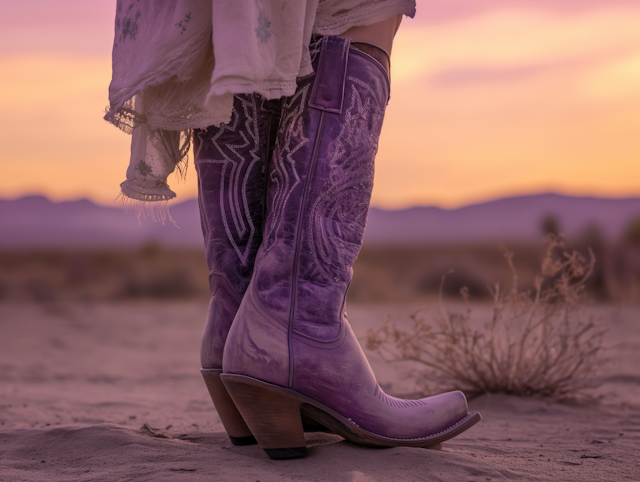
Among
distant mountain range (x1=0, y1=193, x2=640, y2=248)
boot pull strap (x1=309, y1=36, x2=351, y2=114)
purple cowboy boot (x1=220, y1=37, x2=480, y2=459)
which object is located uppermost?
distant mountain range (x1=0, y1=193, x2=640, y2=248)

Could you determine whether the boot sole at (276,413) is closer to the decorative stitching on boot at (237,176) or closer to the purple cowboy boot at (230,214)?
the purple cowboy boot at (230,214)

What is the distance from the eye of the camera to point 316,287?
1.54 meters

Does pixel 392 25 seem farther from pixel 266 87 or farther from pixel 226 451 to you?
pixel 226 451

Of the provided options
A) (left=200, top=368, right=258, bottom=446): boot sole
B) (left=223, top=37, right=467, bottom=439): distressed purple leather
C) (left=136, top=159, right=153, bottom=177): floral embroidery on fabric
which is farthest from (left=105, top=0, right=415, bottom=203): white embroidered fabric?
(left=200, top=368, right=258, bottom=446): boot sole

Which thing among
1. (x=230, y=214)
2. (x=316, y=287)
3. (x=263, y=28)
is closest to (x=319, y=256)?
(x=316, y=287)

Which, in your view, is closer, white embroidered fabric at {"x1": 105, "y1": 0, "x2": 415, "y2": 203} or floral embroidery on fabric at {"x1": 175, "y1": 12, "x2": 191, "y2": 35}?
white embroidered fabric at {"x1": 105, "y1": 0, "x2": 415, "y2": 203}

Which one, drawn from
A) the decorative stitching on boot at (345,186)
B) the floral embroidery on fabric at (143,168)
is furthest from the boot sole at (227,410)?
the floral embroidery on fabric at (143,168)

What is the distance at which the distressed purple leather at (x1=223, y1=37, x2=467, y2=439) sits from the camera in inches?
59.2

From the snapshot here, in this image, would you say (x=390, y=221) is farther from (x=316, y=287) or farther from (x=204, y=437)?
(x=316, y=287)

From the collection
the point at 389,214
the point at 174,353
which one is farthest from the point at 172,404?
the point at 389,214

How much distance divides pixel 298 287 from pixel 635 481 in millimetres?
926

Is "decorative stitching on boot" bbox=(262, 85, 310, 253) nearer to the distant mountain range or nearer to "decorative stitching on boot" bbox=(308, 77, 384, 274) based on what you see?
"decorative stitching on boot" bbox=(308, 77, 384, 274)

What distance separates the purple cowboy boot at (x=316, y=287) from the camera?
1.49m

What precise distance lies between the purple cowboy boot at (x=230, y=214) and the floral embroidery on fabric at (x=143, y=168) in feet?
0.56
